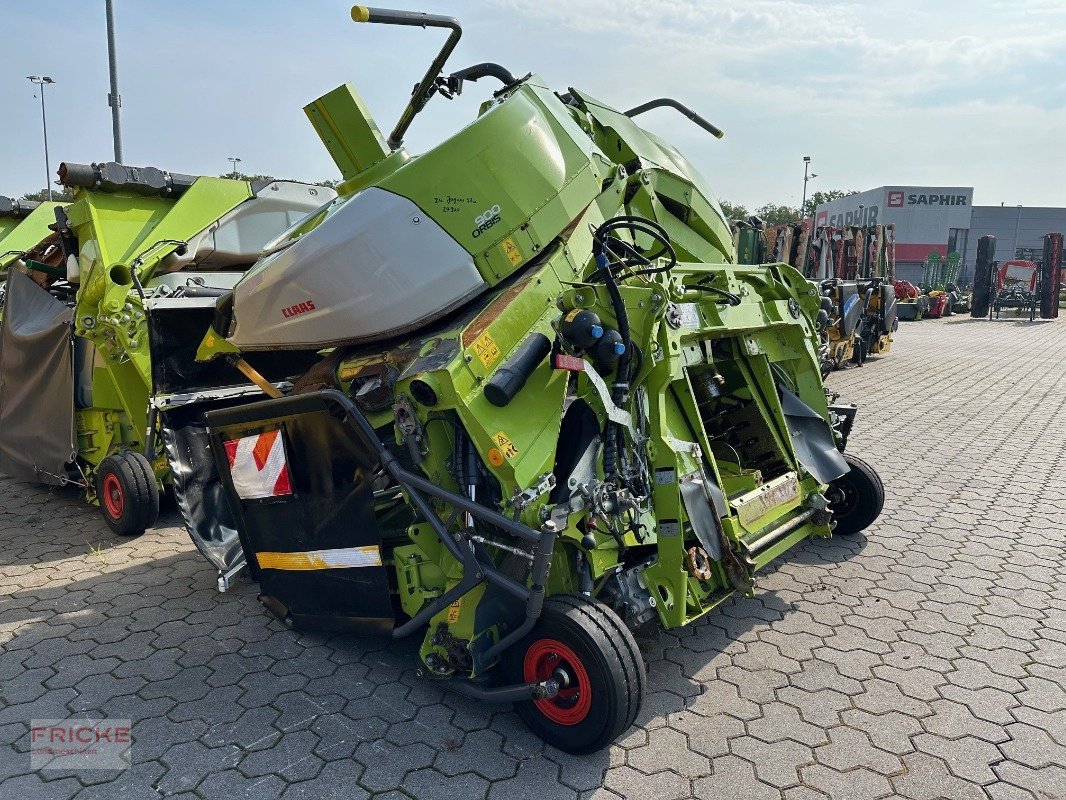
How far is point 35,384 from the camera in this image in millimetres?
5703

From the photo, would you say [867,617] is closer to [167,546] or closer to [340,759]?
[340,759]

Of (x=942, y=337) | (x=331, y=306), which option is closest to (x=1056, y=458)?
(x=331, y=306)

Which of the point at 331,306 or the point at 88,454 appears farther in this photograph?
the point at 88,454

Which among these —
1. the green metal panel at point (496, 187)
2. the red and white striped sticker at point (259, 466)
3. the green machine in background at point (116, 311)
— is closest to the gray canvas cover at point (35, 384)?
the green machine in background at point (116, 311)

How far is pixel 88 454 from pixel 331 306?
3681 mm

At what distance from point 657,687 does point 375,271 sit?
2022 mm

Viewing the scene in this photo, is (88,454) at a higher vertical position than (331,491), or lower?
lower

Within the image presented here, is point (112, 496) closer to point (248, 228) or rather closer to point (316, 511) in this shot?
point (248, 228)

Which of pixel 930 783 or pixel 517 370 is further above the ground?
pixel 517 370

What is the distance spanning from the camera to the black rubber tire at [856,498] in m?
4.53

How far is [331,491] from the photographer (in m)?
3.07

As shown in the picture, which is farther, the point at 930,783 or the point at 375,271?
the point at 375,271

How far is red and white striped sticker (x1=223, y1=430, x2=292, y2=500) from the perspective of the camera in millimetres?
3174

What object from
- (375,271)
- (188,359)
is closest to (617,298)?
(375,271)
